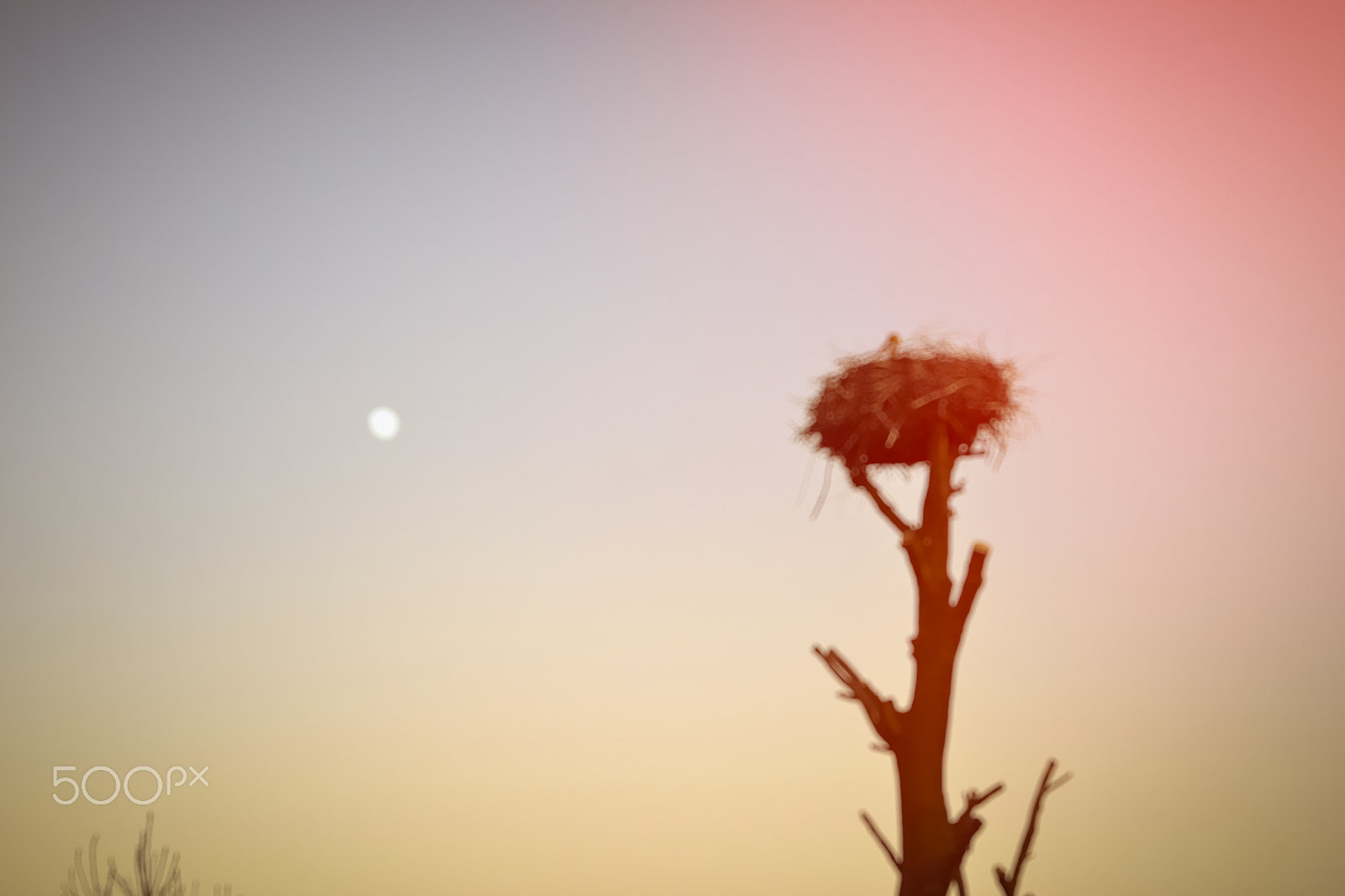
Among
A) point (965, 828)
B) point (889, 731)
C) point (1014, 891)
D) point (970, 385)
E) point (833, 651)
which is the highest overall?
point (970, 385)

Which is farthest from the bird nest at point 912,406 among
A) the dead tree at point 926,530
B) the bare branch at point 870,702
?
the bare branch at point 870,702

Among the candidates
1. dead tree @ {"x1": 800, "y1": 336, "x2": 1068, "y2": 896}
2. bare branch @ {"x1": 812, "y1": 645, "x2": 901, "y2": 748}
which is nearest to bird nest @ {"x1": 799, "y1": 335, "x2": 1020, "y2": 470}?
dead tree @ {"x1": 800, "y1": 336, "x2": 1068, "y2": 896}

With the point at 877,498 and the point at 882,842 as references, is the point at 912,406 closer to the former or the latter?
the point at 877,498

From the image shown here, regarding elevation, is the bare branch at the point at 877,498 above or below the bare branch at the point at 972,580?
above

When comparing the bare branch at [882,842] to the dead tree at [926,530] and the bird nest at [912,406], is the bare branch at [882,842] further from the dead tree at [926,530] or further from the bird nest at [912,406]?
the bird nest at [912,406]

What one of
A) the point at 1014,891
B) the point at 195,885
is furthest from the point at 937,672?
the point at 195,885

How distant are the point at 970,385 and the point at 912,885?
444 cm

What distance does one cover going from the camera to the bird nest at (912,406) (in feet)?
29.1

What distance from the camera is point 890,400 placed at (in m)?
9.08

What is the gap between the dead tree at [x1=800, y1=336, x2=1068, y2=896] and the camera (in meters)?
6.91

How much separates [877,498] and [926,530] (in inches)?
25.2

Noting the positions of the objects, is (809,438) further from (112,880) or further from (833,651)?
(112,880)

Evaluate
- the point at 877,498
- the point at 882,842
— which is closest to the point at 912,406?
the point at 877,498

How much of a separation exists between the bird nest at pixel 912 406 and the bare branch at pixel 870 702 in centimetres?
212
